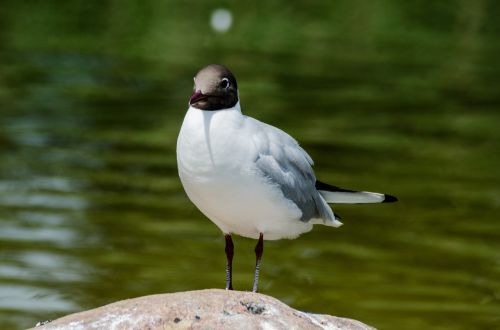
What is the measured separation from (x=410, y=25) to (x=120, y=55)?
1167 cm

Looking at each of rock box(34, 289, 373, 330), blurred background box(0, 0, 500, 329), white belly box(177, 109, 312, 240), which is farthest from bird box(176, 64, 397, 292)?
blurred background box(0, 0, 500, 329)

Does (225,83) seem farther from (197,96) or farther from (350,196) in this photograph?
(350,196)

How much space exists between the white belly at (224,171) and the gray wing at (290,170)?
0.14 metres

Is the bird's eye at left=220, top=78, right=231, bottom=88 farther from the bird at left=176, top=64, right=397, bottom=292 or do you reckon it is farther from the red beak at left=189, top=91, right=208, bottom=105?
the red beak at left=189, top=91, right=208, bottom=105

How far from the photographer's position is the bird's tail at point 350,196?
9.06 m

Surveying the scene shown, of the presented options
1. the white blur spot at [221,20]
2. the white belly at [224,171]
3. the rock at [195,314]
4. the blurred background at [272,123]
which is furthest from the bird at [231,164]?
the white blur spot at [221,20]

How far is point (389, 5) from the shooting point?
4372cm

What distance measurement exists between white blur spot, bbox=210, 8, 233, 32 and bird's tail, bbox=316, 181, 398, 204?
96.7 feet

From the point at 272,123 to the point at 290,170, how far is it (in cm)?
1617

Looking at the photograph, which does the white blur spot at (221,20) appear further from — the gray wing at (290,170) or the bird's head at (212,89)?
the bird's head at (212,89)

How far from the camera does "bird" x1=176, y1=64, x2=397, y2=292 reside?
780 centimetres

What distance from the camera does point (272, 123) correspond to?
81.4 ft

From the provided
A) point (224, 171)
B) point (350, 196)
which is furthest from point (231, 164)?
point (350, 196)

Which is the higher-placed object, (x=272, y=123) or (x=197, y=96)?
(x=197, y=96)
